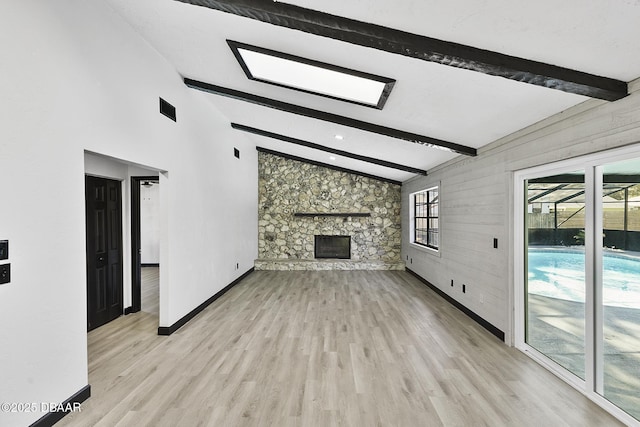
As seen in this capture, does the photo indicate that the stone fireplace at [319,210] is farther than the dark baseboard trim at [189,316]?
Yes

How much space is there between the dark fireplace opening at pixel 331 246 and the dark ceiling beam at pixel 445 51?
638 cm

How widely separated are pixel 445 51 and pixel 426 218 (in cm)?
507

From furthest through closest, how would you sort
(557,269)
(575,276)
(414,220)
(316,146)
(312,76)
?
(414,220)
(316,146)
(312,76)
(557,269)
(575,276)

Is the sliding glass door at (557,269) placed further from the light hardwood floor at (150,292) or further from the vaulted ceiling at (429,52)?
the light hardwood floor at (150,292)

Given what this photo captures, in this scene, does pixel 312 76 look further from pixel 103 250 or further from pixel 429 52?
pixel 103 250

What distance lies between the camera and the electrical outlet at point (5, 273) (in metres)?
1.73

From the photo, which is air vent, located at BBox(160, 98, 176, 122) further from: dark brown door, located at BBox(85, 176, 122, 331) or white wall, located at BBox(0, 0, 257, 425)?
dark brown door, located at BBox(85, 176, 122, 331)

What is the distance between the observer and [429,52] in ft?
6.42

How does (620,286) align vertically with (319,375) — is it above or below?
above

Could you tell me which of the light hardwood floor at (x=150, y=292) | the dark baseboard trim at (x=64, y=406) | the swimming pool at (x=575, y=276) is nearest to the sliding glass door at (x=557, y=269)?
the swimming pool at (x=575, y=276)

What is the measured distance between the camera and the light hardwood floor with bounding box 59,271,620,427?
2127 millimetres

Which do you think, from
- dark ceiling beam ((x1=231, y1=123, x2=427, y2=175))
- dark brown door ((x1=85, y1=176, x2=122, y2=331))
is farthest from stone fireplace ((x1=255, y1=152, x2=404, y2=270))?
dark brown door ((x1=85, y1=176, x2=122, y2=331))

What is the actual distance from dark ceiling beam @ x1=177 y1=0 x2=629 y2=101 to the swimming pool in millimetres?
1144

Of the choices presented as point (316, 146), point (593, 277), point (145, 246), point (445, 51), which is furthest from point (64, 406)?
point (145, 246)
